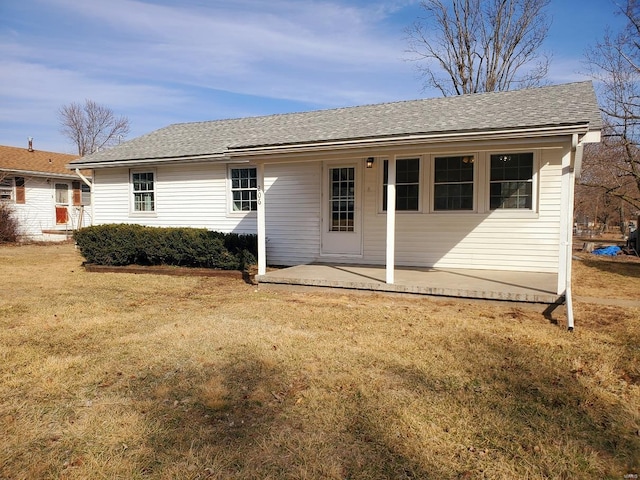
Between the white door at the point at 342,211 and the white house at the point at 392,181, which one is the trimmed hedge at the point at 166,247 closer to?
the white house at the point at 392,181

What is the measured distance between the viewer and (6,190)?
19.0m

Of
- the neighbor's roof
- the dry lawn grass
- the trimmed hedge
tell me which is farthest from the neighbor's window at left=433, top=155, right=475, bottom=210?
the neighbor's roof

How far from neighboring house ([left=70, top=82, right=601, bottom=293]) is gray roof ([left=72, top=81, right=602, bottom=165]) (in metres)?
0.05

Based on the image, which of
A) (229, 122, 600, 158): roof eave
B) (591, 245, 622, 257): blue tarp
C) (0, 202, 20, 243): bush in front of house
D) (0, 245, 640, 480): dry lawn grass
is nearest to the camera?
(0, 245, 640, 480): dry lawn grass

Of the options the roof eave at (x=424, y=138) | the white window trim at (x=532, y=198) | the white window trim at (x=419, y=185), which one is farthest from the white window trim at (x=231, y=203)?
the white window trim at (x=532, y=198)

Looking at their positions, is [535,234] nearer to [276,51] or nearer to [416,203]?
[416,203]

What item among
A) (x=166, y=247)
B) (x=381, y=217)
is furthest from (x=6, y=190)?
(x=381, y=217)

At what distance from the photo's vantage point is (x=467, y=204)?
8906mm

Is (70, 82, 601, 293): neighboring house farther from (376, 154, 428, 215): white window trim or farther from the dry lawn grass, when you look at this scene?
the dry lawn grass

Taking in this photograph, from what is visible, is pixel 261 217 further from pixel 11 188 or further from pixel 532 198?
pixel 11 188

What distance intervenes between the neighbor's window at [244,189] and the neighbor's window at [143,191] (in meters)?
2.79

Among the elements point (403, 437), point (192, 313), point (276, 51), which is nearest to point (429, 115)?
point (192, 313)

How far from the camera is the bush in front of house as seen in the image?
17562 millimetres

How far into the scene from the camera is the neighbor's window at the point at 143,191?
12.4 metres
